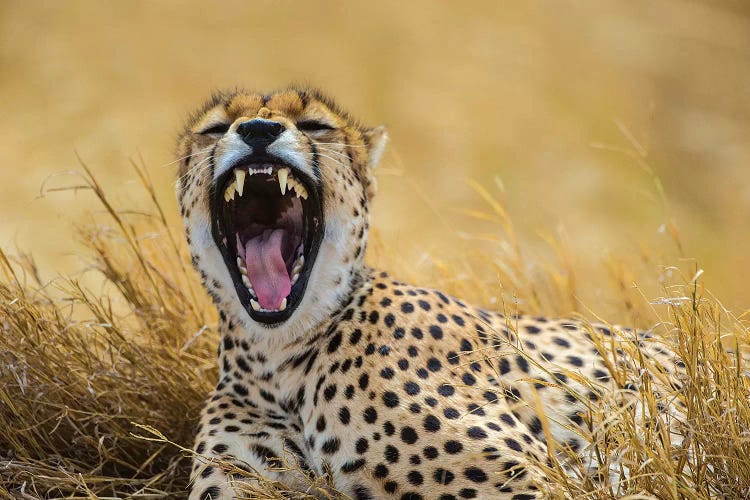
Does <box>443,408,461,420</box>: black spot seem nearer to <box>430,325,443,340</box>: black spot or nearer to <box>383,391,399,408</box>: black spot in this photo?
<box>383,391,399,408</box>: black spot

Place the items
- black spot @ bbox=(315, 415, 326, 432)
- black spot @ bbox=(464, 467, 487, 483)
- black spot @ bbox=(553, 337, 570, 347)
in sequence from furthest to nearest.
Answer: black spot @ bbox=(553, 337, 570, 347)
black spot @ bbox=(315, 415, 326, 432)
black spot @ bbox=(464, 467, 487, 483)

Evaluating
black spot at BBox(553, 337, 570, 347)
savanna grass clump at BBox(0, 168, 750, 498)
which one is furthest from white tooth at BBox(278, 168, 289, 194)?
black spot at BBox(553, 337, 570, 347)

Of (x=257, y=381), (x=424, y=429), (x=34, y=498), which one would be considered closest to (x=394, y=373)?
(x=424, y=429)

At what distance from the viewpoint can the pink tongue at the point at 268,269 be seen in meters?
2.46

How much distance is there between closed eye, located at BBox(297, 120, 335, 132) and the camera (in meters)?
2.57

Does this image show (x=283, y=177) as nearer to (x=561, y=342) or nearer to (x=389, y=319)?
(x=389, y=319)

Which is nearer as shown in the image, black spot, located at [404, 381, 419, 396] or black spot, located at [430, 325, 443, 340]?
black spot, located at [404, 381, 419, 396]

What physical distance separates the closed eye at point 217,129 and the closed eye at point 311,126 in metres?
0.19

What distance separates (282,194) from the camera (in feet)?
8.21

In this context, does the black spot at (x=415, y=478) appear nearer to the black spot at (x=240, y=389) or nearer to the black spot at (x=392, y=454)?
the black spot at (x=392, y=454)

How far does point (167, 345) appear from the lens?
124 inches

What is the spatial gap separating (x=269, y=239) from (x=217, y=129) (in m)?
0.31

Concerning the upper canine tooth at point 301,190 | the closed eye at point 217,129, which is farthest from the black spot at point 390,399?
the closed eye at point 217,129

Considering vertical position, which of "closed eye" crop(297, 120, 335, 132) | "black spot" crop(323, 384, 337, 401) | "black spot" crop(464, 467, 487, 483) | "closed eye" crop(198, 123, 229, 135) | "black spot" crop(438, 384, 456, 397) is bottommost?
"black spot" crop(464, 467, 487, 483)
